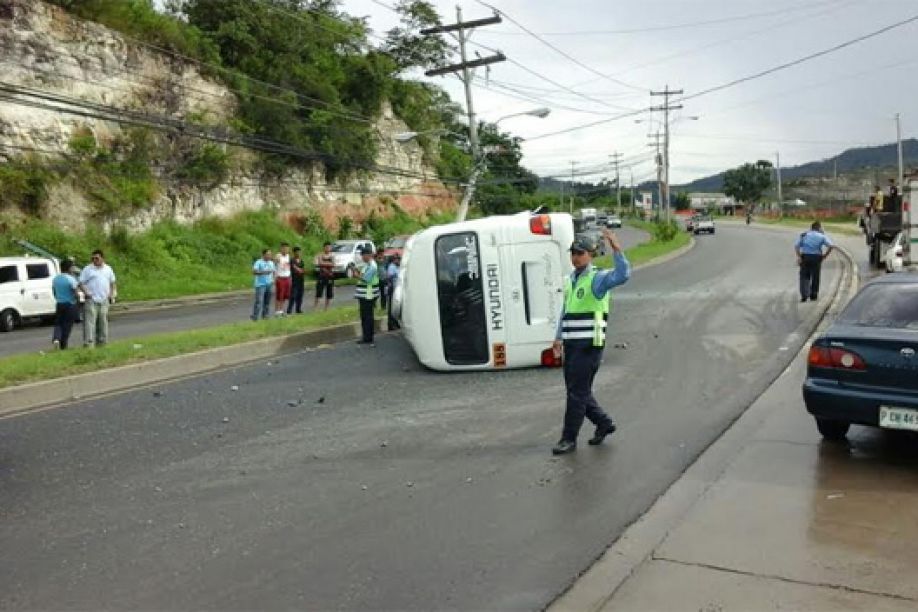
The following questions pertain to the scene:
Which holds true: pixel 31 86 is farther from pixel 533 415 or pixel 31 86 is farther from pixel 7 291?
pixel 533 415

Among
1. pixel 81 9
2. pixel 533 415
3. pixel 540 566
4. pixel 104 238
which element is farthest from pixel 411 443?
pixel 81 9

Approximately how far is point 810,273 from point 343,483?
13339 mm

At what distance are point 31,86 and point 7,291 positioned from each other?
42.0 ft

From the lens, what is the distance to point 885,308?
696 centimetres

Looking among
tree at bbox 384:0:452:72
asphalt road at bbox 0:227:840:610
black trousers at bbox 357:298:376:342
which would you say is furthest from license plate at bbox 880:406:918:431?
tree at bbox 384:0:452:72

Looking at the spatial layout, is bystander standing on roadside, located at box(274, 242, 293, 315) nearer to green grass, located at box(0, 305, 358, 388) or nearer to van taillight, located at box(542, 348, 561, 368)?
green grass, located at box(0, 305, 358, 388)

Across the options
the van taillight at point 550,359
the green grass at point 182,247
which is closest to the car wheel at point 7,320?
the green grass at point 182,247

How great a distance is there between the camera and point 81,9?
34.2 metres

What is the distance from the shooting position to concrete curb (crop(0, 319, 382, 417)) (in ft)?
32.0

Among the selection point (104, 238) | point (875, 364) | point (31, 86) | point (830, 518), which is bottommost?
point (830, 518)

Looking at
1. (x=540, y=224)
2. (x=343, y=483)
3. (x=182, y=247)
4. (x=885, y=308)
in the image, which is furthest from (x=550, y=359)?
(x=182, y=247)

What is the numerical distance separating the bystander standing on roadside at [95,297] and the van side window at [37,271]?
30.3 feet

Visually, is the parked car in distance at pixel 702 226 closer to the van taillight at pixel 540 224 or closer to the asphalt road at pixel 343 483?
the asphalt road at pixel 343 483

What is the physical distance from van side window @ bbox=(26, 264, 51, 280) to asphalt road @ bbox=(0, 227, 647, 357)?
131cm
